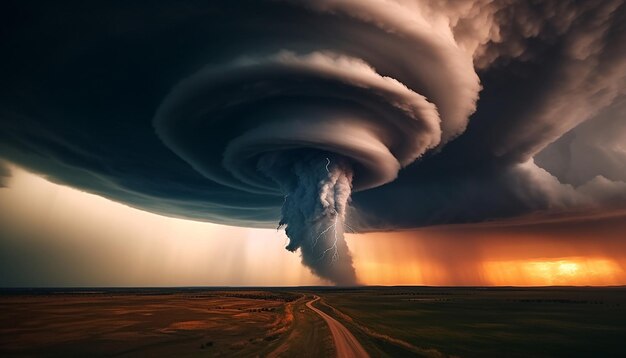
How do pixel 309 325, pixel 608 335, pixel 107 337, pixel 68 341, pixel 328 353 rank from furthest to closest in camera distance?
pixel 309 325
pixel 608 335
pixel 107 337
pixel 68 341
pixel 328 353

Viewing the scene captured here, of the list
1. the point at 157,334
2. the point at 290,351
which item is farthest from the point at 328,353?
the point at 157,334

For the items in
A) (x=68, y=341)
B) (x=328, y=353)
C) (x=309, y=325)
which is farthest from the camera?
(x=309, y=325)

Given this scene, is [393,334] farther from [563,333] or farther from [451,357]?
[563,333]

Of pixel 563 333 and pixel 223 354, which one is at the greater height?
pixel 563 333

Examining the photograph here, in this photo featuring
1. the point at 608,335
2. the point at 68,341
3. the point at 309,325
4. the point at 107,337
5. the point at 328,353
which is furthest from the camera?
the point at 309,325

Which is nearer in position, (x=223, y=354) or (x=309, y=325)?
(x=223, y=354)

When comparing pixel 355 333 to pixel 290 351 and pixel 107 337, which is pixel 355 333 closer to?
pixel 290 351

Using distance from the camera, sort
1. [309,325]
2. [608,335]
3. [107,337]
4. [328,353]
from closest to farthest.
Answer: [328,353] → [107,337] → [608,335] → [309,325]

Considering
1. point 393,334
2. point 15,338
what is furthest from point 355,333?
point 15,338

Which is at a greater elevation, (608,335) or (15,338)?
(608,335)
